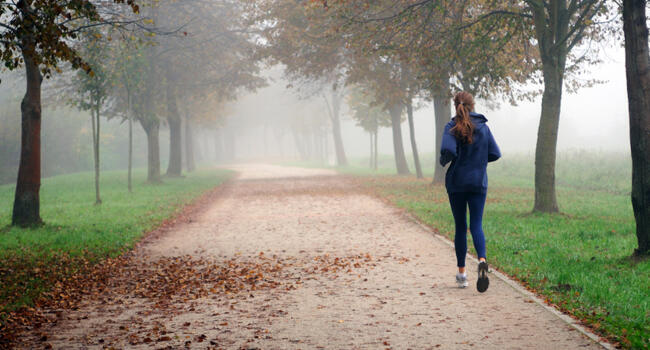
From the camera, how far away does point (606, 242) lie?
871 cm

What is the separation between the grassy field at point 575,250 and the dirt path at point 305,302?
0.42 metres

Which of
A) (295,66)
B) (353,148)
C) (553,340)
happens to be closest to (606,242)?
(553,340)

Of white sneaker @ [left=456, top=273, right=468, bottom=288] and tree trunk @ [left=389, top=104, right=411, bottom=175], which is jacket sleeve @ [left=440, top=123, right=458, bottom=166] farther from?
tree trunk @ [left=389, top=104, right=411, bottom=175]

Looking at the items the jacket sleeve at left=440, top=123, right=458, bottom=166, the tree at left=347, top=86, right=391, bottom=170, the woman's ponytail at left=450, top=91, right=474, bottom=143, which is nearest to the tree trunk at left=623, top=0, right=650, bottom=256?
the woman's ponytail at left=450, top=91, right=474, bottom=143

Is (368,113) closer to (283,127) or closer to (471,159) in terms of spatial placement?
(471,159)

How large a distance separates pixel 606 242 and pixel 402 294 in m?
4.41

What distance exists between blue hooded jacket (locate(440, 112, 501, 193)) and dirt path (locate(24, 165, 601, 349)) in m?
1.19

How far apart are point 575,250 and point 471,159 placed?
327 centimetres

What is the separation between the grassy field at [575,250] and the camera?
516 centimetres

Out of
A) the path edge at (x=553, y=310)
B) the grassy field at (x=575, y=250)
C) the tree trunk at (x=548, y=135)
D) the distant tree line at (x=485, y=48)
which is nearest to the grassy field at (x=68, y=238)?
the path edge at (x=553, y=310)

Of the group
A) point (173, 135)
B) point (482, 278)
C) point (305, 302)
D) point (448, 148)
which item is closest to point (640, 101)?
point (448, 148)

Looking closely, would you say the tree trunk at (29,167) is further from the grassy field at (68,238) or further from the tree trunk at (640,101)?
the tree trunk at (640,101)

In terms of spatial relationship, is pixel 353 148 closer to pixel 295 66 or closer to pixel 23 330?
pixel 295 66

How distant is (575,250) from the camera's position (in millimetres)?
8195
